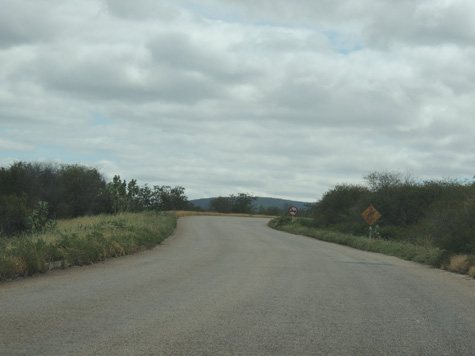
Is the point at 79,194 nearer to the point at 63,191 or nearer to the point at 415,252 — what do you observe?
the point at 63,191

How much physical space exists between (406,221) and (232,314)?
42.0 meters

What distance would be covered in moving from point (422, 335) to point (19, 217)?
42943mm

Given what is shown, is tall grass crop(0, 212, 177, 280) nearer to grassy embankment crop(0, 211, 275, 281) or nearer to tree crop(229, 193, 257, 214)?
grassy embankment crop(0, 211, 275, 281)

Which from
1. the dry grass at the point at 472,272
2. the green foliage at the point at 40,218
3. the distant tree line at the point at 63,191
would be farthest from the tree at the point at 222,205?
the dry grass at the point at 472,272

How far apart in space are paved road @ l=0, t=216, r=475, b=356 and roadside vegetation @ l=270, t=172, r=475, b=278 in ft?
19.6

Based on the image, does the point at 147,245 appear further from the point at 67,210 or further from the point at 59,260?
the point at 67,210

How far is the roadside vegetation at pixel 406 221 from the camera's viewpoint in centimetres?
2003

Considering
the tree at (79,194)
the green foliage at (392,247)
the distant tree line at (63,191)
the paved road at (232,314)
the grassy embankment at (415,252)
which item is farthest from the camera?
the tree at (79,194)

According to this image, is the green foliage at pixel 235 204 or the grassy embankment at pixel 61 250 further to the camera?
the green foliage at pixel 235 204

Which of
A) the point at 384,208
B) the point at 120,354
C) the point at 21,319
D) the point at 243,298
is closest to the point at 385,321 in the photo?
the point at 243,298

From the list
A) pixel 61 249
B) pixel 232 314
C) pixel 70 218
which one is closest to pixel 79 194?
pixel 70 218

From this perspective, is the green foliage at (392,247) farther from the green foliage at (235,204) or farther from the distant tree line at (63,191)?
the green foliage at (235,204)

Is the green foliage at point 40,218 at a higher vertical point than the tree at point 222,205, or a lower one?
lower

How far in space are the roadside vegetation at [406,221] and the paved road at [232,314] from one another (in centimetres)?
597
